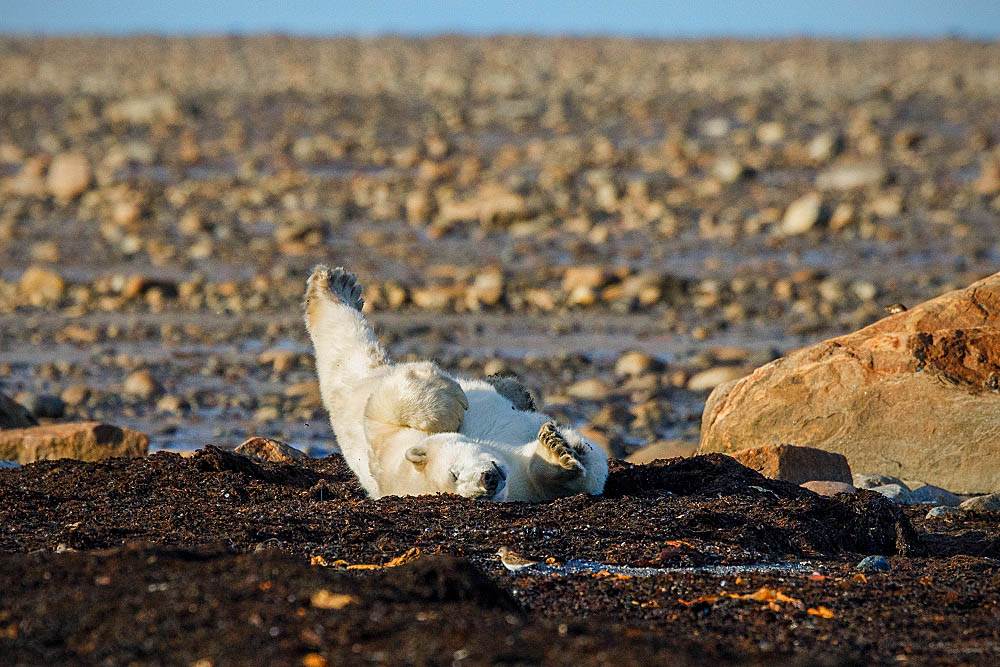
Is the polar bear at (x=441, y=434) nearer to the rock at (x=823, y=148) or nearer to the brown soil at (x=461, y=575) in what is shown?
the brown soil at (x=461, y=575)

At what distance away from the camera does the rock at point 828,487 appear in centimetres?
687

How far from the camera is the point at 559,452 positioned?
5.89m

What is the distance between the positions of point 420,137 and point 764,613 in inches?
858

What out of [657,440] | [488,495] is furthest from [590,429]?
[488,495]

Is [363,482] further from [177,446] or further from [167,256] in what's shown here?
[167,256]

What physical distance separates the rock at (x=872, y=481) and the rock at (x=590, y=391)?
9.65ft

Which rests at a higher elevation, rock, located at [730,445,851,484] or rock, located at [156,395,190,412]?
rock, located at [156,395,190,412]

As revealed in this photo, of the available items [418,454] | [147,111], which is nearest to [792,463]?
[418,454]

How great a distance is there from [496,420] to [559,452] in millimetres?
670

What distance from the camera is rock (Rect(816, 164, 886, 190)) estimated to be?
64.2 feet

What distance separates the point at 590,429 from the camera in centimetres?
935

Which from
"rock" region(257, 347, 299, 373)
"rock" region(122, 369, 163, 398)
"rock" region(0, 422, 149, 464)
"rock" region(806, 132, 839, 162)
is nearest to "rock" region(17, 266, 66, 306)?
"rock" region(257, 347, 299, 373)

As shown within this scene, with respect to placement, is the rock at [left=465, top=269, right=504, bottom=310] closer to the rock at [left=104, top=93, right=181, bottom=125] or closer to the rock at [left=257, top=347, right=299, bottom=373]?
the rock at [left=257, top=347, right=299, bottom=373]

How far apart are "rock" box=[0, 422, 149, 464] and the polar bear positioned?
1.52 meters
